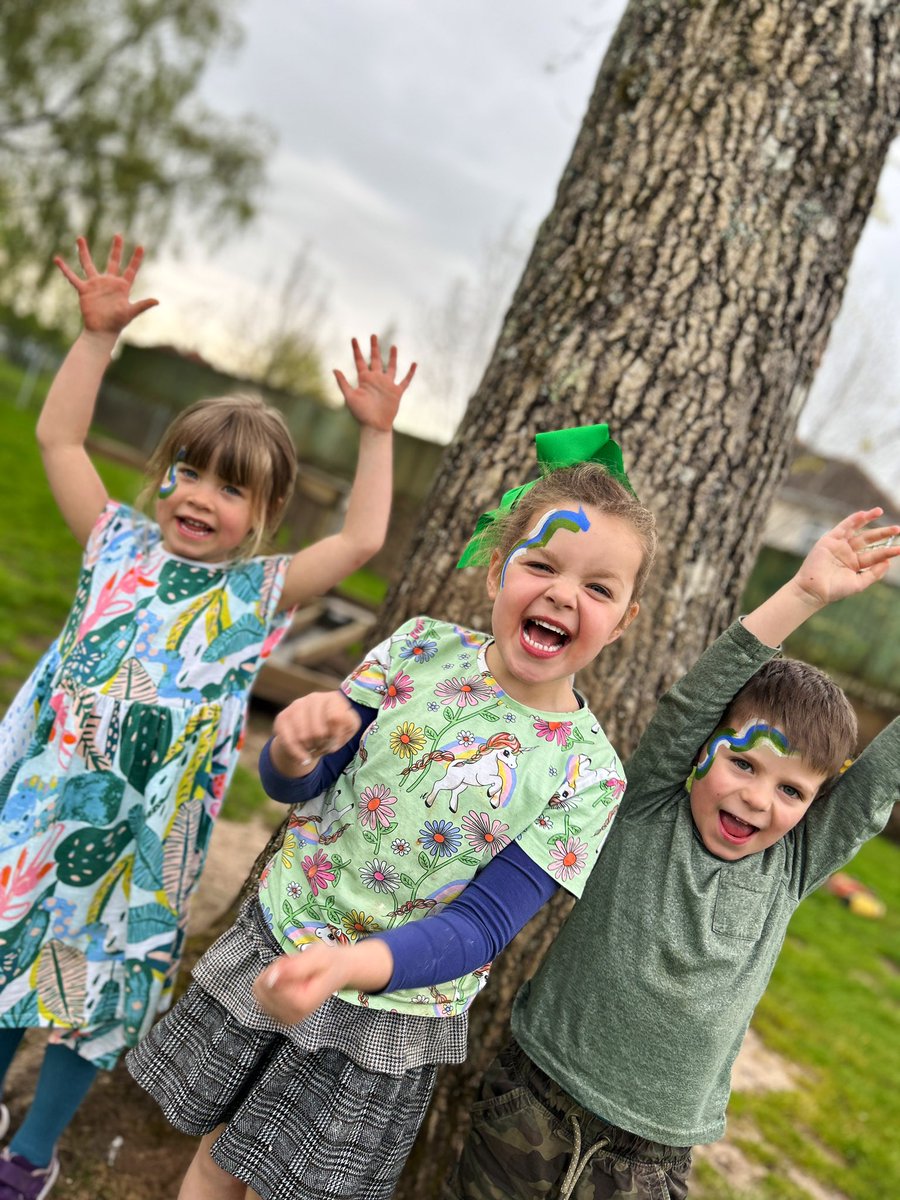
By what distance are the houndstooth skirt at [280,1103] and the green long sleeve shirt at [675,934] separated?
12.3 inches

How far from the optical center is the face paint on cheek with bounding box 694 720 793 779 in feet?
6.18

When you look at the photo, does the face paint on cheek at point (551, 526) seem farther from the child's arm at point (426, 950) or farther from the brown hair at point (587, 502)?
the child's arm at point (426, 950)

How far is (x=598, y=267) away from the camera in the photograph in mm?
2578

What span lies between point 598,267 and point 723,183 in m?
0.36

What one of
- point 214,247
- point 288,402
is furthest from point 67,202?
point 288,402

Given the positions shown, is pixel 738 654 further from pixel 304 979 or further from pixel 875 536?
pixel 304 979

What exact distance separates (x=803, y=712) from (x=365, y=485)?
3.37 feet

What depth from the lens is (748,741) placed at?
1.90m

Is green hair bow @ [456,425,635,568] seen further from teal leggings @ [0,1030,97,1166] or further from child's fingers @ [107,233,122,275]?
teal leggings @ [0,1030,97,1166]

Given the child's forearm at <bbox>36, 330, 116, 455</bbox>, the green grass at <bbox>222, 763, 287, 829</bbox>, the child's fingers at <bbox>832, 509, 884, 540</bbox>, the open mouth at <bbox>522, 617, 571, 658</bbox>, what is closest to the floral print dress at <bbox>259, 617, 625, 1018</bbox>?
the open mouth at <bbox>522, 617, 571, 658</bbox>

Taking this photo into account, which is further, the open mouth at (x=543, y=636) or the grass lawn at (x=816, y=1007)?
the grass lawn at (x=816, y=1007)

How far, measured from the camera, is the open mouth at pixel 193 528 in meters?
2.27

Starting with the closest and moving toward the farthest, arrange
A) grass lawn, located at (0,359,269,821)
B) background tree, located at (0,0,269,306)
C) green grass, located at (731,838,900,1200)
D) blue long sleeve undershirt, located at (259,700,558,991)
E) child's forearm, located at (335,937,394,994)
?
child's forearm, located at (335,937,394,994)
blue long sleeve undershirt, located at (259,700,558,991)
green grass, located at (731,838,900,1200)
grass lawn, located at (0,359,269,821)
background tree, located at (0,0,269,306)

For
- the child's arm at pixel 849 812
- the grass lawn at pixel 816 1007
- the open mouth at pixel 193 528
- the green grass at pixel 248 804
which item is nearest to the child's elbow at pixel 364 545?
the open mouth at pixel 193 528
